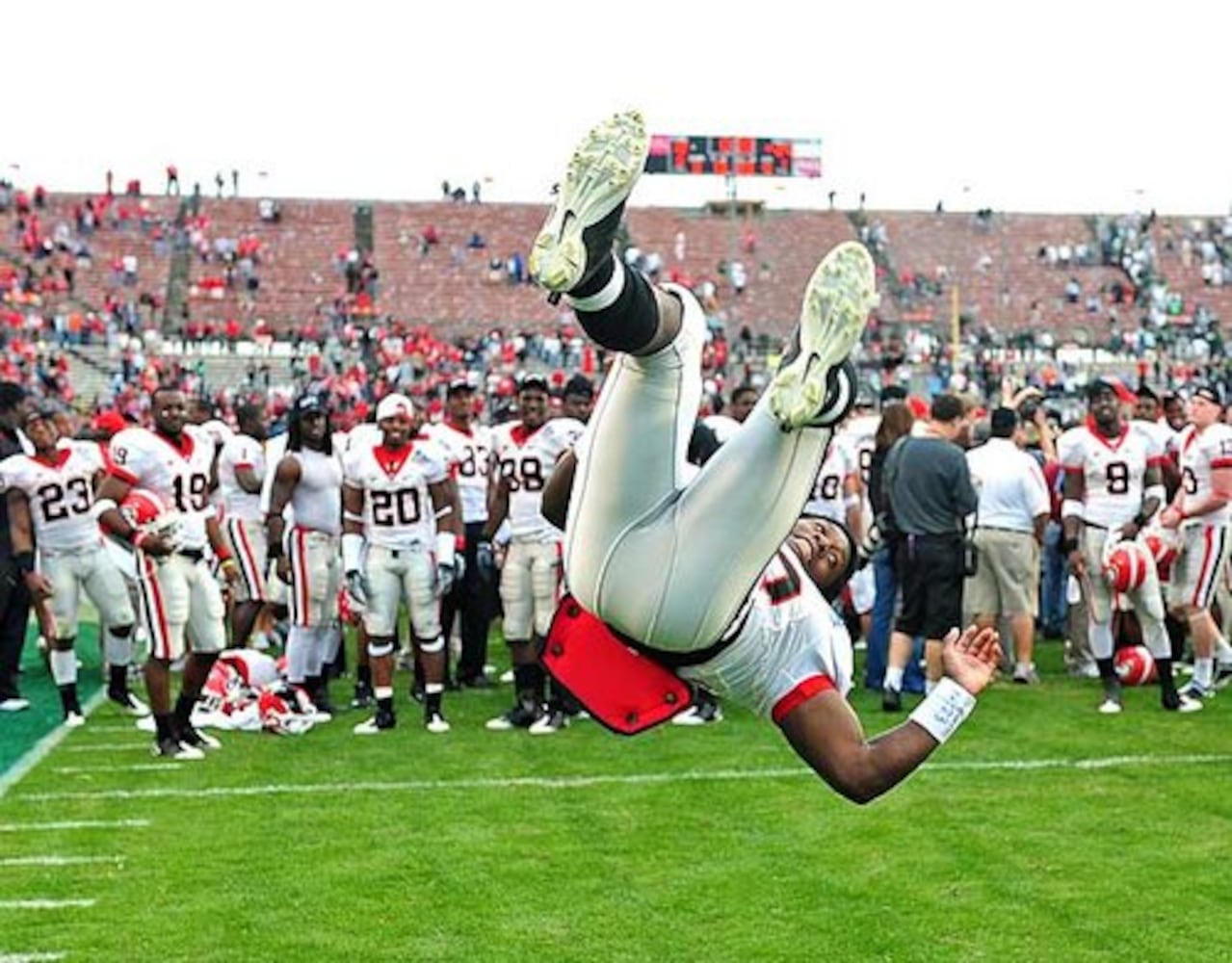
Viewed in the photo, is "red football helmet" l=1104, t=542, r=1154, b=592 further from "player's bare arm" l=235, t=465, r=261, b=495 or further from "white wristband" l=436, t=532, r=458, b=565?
"player's bare arm" l=235, t=465, r=261, b=495

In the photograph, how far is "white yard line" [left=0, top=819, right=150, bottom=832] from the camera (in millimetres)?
8594

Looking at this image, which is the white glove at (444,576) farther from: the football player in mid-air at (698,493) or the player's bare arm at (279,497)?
the football player in mid-air at (698,493)

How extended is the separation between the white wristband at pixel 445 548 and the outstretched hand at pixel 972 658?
610 cm

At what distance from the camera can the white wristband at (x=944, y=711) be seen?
16.9 ft

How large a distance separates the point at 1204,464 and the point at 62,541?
6884mm

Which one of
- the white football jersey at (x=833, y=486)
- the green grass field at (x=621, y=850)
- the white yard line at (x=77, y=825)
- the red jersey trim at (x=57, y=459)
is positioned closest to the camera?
the green grass field at (x=621, y=850)

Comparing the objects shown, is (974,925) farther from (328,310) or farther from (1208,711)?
(328,310)

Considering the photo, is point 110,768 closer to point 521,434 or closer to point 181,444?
point 181,444

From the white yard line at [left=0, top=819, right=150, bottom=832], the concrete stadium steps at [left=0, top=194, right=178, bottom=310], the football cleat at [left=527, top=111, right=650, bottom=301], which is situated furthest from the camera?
the concrete stadium steps at [left=0, top=194, right=178, bottom=310]

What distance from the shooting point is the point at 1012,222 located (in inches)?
2098

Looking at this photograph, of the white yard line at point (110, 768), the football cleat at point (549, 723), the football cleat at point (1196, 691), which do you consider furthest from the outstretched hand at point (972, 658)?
the football cleat at point (1196, 691)

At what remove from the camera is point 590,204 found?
15.2 feet

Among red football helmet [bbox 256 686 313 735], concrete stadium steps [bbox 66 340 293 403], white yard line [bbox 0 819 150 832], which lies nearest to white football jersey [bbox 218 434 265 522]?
red football helmet [bbox 256 686 313 735]

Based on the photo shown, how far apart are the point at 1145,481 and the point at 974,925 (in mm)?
5630
